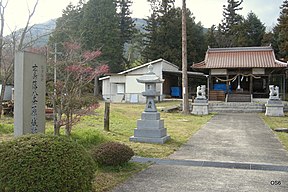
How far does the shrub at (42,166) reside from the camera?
3629 millimetres

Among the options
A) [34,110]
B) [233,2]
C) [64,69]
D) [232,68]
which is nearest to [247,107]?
[232,68]

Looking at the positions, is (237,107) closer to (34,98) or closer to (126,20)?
(34,98)

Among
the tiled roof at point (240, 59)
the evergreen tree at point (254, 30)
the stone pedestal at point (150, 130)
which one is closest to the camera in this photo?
the stone pedestal at point (150, 130)

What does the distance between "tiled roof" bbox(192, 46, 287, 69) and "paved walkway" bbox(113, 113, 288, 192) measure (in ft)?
58.1

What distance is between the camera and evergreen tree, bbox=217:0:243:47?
41812 millimetres

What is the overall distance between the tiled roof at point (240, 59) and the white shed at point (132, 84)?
4.86m

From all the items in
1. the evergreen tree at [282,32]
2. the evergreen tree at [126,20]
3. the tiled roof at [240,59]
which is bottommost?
the tiled roof at [240,59]

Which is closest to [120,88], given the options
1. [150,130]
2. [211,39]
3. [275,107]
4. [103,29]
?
[103,29]

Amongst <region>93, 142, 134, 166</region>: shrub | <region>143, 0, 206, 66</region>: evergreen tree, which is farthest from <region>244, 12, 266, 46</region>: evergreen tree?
<region>93, 142, 134, 166</region>: shrub

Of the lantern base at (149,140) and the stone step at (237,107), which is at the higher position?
the stone step at (237,107)

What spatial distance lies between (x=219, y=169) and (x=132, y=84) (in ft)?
83.7

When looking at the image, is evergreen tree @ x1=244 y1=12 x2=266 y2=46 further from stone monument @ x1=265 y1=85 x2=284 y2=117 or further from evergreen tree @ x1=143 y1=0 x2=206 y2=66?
stone monument @ x1=265 y1=85 x2=284 y2=117

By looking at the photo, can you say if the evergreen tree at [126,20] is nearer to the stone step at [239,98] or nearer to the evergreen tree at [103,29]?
the evergreen tree at [103,29]

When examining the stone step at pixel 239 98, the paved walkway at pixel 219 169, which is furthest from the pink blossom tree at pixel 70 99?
the stone step at pixel 239 98
